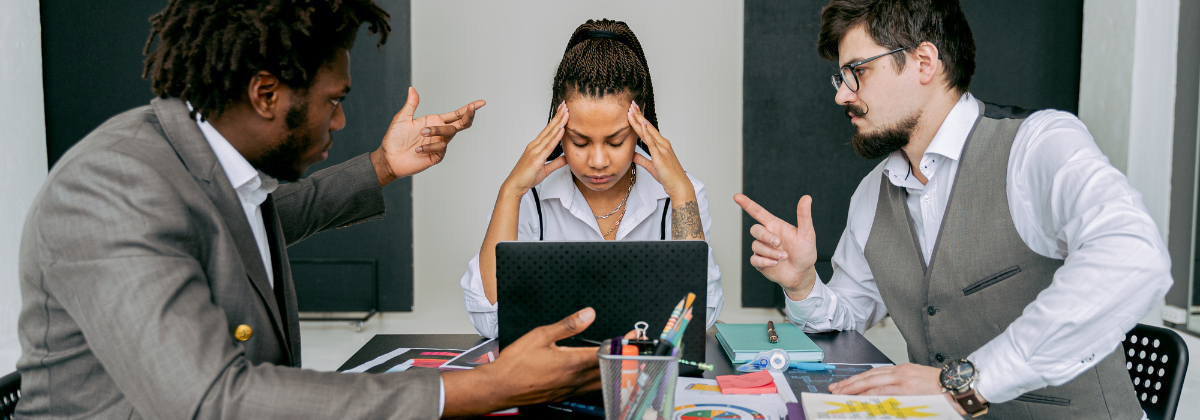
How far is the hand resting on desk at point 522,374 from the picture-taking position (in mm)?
948

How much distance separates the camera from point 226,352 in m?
0.86

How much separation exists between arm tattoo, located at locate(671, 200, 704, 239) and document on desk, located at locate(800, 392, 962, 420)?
86 centimetres

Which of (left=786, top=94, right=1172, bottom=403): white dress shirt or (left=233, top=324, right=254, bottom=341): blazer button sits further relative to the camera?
(left=786, top=94, right=1172, bottom=403): white dress shirt

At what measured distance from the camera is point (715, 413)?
1.05 meters

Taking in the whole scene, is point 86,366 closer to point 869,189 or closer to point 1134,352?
point 869,189

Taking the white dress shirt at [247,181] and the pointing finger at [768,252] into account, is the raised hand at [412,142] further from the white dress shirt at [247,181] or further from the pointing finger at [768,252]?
the pointing finger at [768,252]

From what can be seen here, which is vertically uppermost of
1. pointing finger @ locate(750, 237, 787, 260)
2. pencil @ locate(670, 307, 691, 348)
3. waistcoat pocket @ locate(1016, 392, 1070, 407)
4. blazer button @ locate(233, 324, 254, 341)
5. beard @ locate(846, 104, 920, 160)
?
beard @ locate(846, 104, 920, 160)

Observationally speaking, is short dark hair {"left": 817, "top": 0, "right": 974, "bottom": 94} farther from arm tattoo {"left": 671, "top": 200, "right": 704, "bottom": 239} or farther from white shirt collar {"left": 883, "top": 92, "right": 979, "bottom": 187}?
arm tattoo {"left": 671, "top": 200, "right": 704, "bottom": 239}

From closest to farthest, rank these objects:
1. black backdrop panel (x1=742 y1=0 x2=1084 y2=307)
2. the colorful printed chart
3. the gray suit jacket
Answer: the gray suit jacket, the colorful printed chart, black backdrop panel (x1=742 y1=0 x2=1084 y2=307)

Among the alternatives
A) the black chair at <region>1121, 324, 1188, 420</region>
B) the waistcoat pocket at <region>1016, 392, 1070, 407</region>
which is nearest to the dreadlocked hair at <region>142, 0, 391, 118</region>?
the waistcoat pocket at <region>1016, 392, 1070, 407</region>

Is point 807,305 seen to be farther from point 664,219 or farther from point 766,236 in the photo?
point 664,219

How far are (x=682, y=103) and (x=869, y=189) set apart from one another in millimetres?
2451

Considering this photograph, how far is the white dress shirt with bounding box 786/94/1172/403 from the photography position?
111 cm

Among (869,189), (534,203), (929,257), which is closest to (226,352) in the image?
(534,203)
